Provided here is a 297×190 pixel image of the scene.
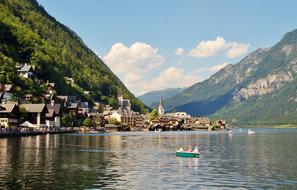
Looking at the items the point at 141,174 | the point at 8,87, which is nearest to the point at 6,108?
the point at 8,87

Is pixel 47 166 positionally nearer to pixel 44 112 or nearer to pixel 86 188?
pixel 86 188

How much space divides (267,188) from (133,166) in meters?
20.8

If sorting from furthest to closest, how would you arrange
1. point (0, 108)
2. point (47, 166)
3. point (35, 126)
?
point (35, 126) → point (0, 108) → point (47, 166)

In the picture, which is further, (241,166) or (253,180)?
(241,166)

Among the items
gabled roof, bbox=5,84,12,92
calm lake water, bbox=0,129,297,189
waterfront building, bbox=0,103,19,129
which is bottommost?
calm lake water, bbox=0,129,297,189

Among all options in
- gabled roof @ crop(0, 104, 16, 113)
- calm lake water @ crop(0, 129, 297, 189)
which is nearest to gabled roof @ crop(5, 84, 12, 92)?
gabled roof @ crop(0, 104, 16, 113)

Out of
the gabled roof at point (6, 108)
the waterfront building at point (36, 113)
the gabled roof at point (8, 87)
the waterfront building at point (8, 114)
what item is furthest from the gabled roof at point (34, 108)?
the gabled roof at point (6, 108)

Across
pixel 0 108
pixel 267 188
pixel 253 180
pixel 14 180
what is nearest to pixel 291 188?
pixel 267 188

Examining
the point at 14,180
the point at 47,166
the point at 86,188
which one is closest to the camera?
the point at 86,188

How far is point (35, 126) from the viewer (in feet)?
597

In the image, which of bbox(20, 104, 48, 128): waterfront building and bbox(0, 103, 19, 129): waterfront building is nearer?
bbox(0, 103, 19, 129): waterfront building

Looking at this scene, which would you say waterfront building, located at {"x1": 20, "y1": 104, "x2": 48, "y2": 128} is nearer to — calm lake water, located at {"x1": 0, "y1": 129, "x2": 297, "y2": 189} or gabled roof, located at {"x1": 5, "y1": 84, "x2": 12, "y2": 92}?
gabled roof, located at {"x1": 5, "y1": 84, "x2": 12, "y2": 92}

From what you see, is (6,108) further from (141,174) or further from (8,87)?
(141,174)

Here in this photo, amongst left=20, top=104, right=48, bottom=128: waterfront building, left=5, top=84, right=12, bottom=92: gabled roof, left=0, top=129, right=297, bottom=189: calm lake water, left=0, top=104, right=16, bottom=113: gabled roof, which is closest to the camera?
left=0, top=129, right=297, bottom=189: calm lake water
